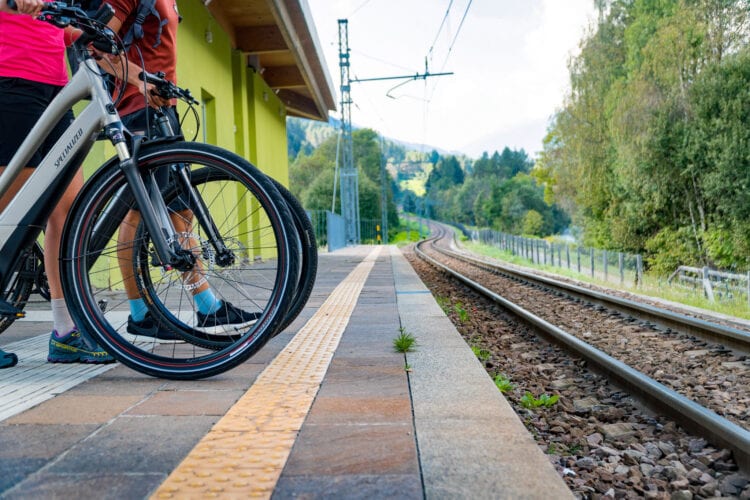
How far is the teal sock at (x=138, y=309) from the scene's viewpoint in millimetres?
2982

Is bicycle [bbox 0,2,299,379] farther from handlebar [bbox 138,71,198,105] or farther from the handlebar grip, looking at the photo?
handlebar [bbox 138,71,198,105]

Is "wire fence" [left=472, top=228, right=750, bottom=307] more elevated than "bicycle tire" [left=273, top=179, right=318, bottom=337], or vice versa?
"bicycle tire" [left=273, top=179, right=318, bottom=337]

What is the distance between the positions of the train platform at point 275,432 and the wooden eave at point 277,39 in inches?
355

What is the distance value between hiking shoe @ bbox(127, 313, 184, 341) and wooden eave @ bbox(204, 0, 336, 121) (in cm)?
852

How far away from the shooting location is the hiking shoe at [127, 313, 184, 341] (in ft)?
9.57

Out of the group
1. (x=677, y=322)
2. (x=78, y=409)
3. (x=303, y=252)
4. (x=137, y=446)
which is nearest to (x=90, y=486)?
(x=137, y=446)

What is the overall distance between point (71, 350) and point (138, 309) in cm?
36

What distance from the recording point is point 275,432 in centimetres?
186

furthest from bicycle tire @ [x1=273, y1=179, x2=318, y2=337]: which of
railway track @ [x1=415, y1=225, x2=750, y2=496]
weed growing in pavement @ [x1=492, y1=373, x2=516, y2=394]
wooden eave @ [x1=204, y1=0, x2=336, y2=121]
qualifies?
wooden eave @ [x1=204, y1=0, x2=336, y2=121]

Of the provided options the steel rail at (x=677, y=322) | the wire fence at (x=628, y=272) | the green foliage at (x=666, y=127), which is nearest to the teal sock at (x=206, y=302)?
the steel rail at (x=677, y=322)

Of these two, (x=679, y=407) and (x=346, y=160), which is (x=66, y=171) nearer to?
(x=679, y=407)

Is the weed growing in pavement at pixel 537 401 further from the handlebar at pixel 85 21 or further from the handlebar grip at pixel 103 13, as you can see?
the handlebar grip at pixel 103 13

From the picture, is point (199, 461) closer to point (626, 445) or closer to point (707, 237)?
point (626, 445)

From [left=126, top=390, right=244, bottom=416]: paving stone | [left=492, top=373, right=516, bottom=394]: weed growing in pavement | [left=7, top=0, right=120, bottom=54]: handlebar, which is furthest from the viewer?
[left=492, top=373, right=516, bottom=394]: weed growing in pavement
